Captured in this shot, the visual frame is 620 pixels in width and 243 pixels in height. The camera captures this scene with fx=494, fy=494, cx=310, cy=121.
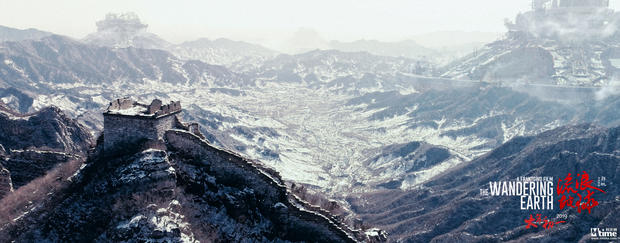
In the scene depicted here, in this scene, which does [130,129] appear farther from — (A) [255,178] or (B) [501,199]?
(B) [501,199]

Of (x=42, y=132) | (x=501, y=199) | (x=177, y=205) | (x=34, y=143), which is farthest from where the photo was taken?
(x=501, y=199)

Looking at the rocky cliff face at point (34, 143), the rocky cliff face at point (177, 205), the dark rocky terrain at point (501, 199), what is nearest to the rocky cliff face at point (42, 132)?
the rocky cliff face at point (34, 143)

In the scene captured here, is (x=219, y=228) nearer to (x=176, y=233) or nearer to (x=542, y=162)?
(x=176, y=233)

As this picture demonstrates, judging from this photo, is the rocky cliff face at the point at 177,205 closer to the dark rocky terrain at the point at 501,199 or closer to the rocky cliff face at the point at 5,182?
the rocky cliff face at the point at 5,182

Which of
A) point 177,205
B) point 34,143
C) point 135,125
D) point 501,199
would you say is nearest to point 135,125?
point 135,125

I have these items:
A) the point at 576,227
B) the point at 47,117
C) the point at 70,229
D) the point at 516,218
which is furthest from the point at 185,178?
the point at 516,218

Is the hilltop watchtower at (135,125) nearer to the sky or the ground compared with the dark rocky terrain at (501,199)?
nearer to the sky
